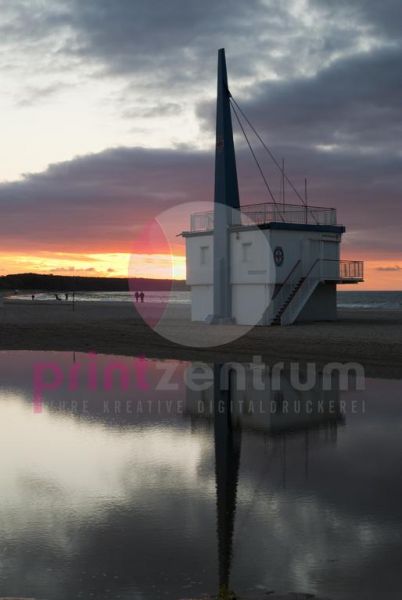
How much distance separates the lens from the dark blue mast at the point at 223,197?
119 ft

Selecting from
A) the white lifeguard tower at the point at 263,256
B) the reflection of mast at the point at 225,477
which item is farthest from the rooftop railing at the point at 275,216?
the reflection of mast at the point at 225,477

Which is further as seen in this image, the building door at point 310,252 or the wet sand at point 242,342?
the building door at point 310,252

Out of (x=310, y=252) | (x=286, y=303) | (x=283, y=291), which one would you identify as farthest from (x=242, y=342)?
(x=310, y=252)

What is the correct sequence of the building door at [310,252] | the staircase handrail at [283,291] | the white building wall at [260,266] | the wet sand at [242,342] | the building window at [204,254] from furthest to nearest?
the building window at [204,254], the building door at [310,252], the staircase handrail at [283,291], the white building wall at [260,266], the wet sand at [242,342]

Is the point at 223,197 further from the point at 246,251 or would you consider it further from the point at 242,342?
the point at 242,342

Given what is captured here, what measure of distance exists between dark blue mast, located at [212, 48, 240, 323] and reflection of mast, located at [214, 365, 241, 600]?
72.4ft

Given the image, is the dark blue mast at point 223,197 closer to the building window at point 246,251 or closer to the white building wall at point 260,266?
the white building wall at point 260,266

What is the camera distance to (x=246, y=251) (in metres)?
37.3

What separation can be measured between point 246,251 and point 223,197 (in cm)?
306

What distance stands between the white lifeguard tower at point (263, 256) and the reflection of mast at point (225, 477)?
21300mm

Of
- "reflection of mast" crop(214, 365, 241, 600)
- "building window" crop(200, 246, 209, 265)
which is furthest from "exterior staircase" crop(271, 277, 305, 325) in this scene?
"reflection of mast" crop(214, 365, 241, 600)

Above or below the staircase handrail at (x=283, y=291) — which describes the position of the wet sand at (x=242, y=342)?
below

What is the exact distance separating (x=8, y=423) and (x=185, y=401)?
13.0 feet

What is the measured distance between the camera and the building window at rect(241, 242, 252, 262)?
122 ft
